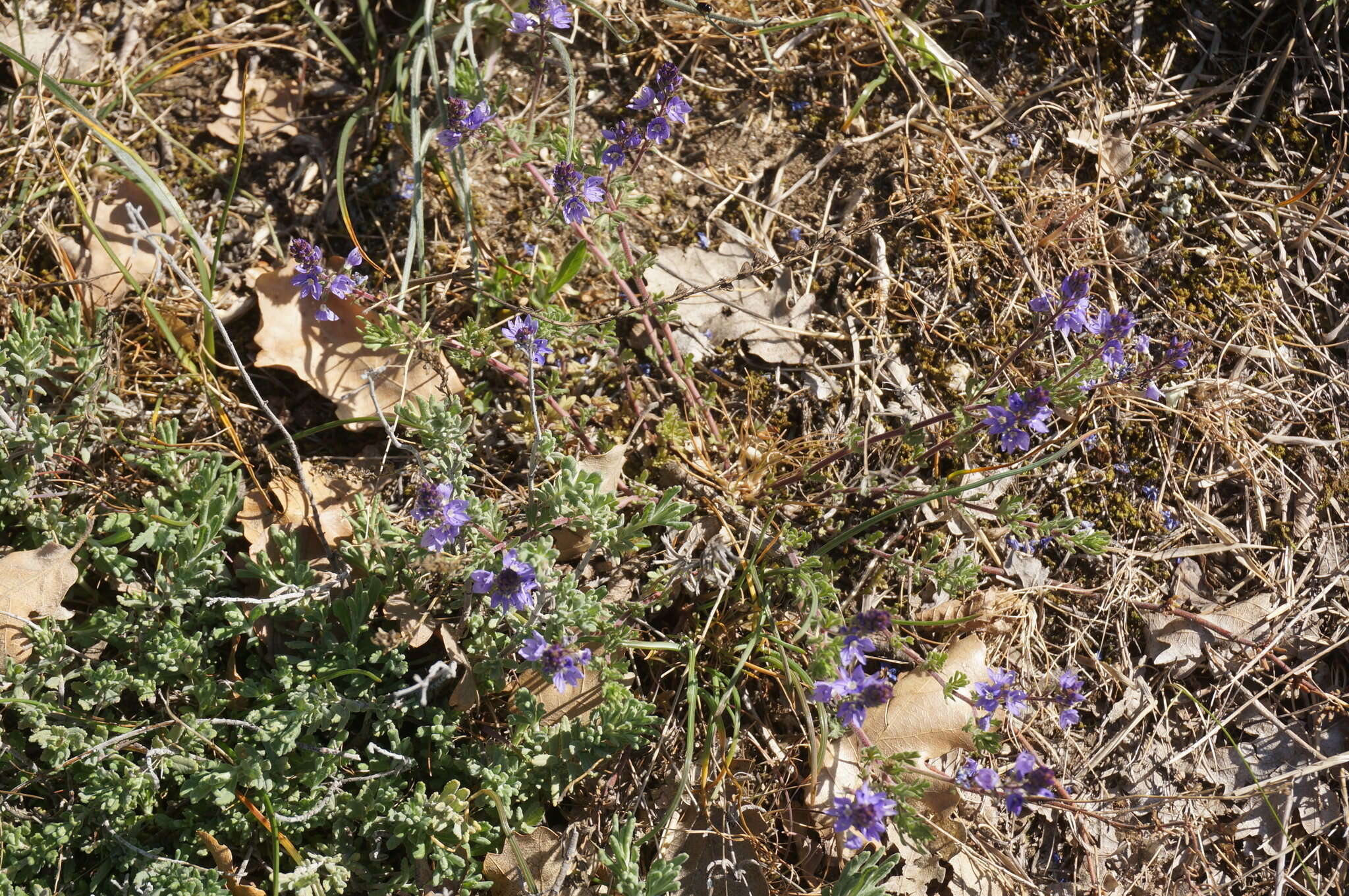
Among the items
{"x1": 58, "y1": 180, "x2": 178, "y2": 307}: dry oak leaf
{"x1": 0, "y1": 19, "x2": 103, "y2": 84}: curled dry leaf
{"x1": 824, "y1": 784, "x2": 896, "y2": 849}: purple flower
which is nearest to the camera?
{"x1": 824, "y1": 784, "x2": 896, "y2": 849}: purple flower

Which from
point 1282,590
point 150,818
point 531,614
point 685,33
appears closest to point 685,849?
point 531,614

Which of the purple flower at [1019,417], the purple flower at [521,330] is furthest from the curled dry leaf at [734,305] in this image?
the purple flower at [1019,417]

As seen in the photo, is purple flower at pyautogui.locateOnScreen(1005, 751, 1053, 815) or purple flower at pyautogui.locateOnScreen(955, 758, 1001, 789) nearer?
purple flower at pyautogui.locateOnScreen(1005, 751, 1053, 815)

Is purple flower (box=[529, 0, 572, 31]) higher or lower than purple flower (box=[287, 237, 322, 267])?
higher

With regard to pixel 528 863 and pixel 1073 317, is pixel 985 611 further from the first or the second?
pixel 528 863

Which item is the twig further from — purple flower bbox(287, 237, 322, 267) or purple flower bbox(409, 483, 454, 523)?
purple flower bbox(409, 483, 454, 523)

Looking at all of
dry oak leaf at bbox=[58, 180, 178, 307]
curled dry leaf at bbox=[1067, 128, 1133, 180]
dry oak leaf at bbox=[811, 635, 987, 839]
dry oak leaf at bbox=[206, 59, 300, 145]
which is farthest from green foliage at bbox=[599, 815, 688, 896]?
curled dry leaf at bbox=[1067, 128, 1133, 180]
